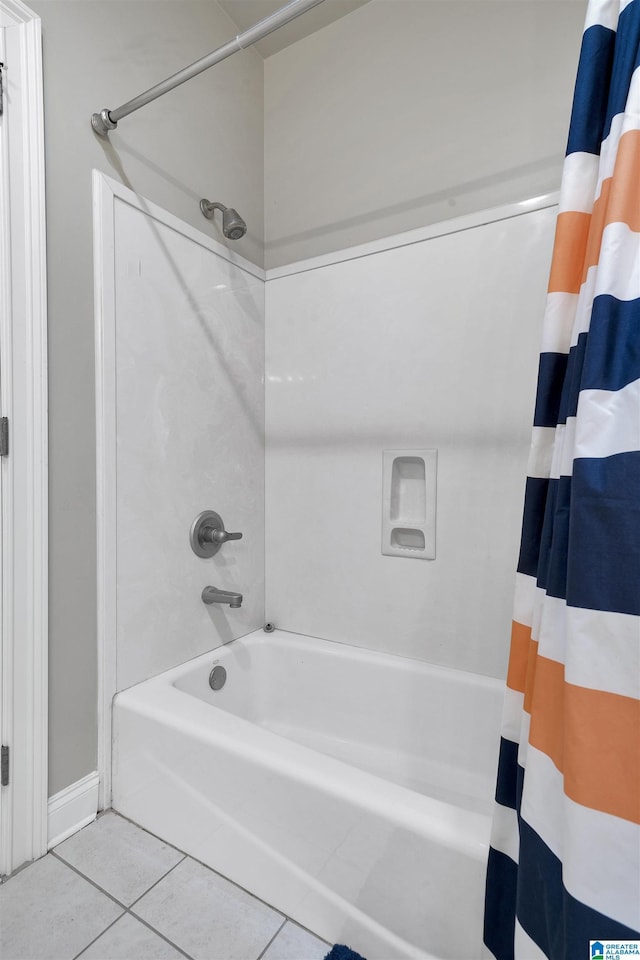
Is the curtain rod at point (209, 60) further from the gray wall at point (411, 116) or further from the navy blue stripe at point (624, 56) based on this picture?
the gray wall at point (411, 116)

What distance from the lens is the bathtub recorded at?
0.88 meters

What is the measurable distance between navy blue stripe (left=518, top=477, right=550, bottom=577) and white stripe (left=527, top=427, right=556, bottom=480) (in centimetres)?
1

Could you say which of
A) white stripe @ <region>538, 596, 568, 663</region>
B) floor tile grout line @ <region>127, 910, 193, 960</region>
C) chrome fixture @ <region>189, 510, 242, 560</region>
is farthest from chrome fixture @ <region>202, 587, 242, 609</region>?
white stripe @ <region>538, 596, 568, 663</region>

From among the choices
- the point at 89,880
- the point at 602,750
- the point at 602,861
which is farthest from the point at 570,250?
the point at 89,880

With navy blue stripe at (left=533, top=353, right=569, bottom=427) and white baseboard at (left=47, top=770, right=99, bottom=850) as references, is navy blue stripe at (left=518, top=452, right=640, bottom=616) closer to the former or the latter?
navy blue stripe at (left=533, top=353, right=569, bottom=427)

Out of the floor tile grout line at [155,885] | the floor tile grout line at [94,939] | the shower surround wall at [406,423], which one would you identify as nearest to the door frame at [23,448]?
the floor tile grout line at [155,885]

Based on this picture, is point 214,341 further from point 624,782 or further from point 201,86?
point 624,782

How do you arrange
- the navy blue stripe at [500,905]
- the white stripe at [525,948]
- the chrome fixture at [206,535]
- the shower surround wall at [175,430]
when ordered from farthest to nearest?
the chrome fixture at [206,535], the shower surround wall at [175,430], the navy blue stripe at [500,905], the white stripe at [525,948]

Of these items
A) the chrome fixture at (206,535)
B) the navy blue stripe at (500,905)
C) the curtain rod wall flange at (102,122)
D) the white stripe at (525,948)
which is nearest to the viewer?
the white stripe at (525,948)

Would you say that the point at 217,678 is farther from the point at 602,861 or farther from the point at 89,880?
the point at 602,861

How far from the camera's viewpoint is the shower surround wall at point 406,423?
1525mm

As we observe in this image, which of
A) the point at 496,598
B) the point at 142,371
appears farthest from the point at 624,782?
the point at 142,371

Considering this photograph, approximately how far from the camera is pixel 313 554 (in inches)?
75.5

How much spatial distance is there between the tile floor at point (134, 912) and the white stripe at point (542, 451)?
1.09 metres
